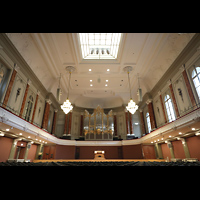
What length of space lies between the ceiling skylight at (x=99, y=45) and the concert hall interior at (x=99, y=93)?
2.8 inches

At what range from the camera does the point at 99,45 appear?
10141 mm

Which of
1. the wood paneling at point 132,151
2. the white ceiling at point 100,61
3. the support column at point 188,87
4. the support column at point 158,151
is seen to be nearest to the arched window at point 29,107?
the white ceiling at point 100,61

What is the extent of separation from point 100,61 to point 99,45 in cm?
119

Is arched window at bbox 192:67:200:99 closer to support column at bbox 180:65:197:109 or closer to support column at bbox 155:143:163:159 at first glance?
support column at bbox 180:65:197:109

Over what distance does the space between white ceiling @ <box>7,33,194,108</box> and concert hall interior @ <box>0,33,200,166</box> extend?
0.17ft

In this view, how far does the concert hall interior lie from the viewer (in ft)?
23.7

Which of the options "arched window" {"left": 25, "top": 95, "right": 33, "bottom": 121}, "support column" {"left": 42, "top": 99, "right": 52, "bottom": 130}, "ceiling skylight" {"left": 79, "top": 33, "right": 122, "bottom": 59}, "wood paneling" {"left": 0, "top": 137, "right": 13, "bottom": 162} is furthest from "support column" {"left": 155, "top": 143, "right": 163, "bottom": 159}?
"wood paneling" {"left": 0, "top": 137, "right": 13, "bottom": 162}

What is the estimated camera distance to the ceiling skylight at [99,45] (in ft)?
30.2

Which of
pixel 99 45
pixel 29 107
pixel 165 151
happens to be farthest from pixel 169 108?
pixel 29 107
